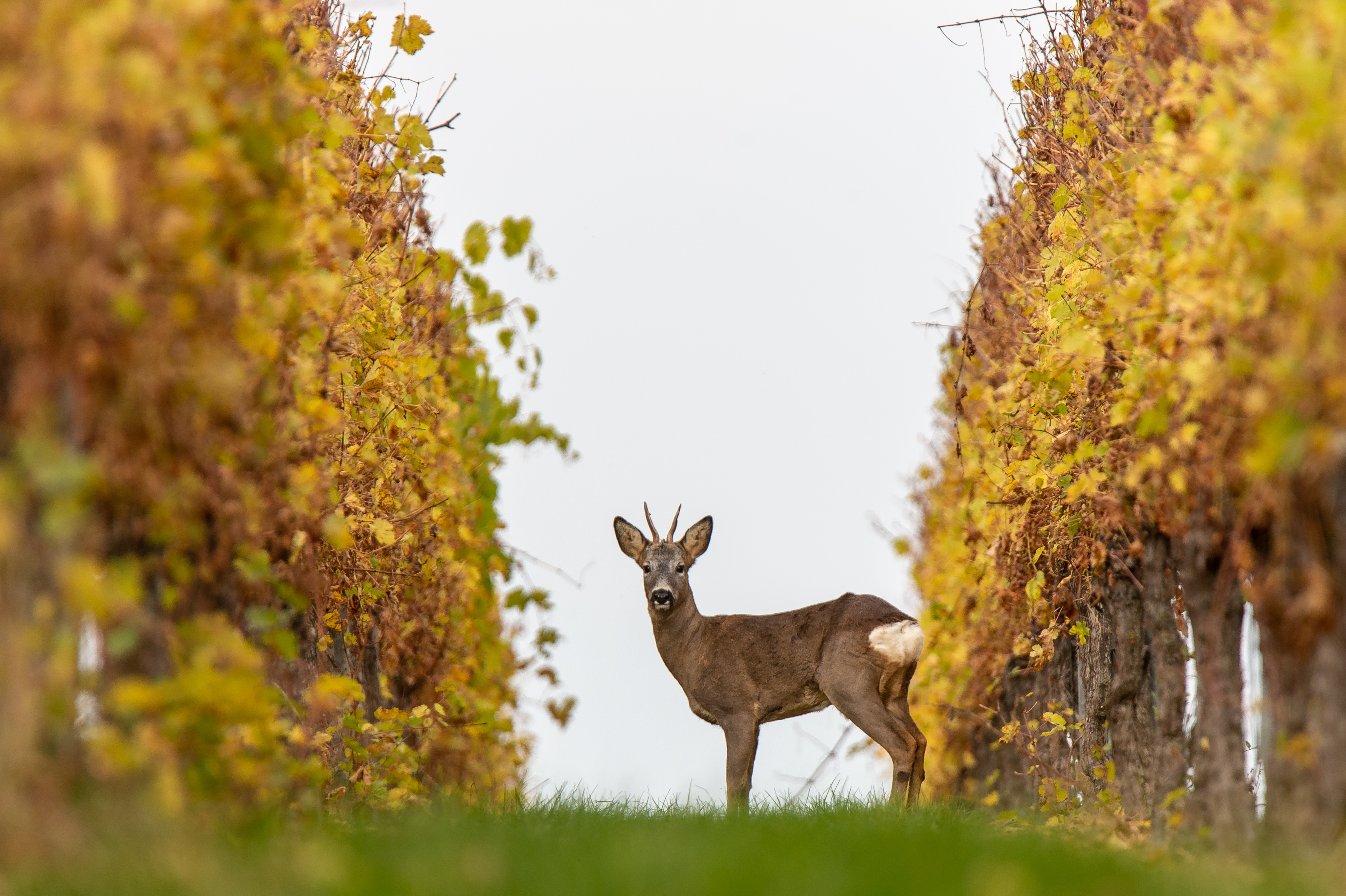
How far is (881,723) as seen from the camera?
11.0m

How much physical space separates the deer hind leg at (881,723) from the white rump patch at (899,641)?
27 cm

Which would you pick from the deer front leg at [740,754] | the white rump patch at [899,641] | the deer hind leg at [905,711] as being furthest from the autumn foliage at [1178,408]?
the deer front leg at [740,754]

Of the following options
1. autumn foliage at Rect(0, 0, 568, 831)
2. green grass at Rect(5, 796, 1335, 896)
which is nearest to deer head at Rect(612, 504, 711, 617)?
autumn foliage at Rect(0, 0, 568, 831)

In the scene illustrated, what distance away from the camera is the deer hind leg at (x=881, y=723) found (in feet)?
35.3

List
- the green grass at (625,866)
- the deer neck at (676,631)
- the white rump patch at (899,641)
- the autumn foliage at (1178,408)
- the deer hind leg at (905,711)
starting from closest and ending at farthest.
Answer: the green grass at (625,866) < the autumn foliage at (1178,408) < the deer hind leg at (905,711) < the white rump patch at (899,641) < the deer neck at (676,631)

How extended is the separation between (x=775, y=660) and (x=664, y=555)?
129 centimetres

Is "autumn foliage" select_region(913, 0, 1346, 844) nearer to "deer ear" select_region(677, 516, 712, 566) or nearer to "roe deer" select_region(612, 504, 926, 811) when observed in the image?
"roe deer" select_region(612, 504, 926, 811)

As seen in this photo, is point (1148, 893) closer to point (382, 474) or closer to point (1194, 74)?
point (1194, 74)

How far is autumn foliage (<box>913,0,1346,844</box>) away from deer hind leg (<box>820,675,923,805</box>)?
40.6 inches

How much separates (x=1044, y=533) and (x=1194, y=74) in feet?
13.5

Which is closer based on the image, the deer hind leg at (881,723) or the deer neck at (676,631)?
the deer hind leg at (881,723)

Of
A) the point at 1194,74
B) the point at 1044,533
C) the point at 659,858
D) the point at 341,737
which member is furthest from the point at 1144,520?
the point at 341,737

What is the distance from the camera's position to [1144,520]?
7.12 meters

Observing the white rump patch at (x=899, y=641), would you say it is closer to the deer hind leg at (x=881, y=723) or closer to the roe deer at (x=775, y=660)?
the roe deer at (x=775, y=660)
